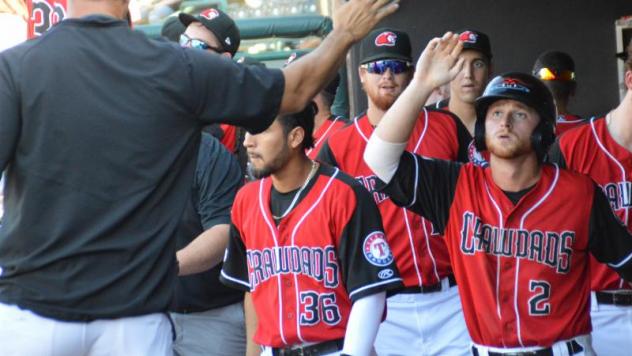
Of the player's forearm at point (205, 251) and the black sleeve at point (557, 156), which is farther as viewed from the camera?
the black sleeve at point (557, 156)

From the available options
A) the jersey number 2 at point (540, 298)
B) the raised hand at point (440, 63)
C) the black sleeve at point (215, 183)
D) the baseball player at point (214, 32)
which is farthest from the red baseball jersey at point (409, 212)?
the raised hand at point (440, 63)

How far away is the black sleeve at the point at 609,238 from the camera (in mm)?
4453

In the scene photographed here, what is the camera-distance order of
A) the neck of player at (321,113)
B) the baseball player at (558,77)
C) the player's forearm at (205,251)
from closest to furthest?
the player's forearm at (205,251) < the neck of player at (321,113) < the baseball player at (558,77)

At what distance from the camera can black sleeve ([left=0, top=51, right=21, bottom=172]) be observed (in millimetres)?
3076

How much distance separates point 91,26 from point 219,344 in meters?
2.65

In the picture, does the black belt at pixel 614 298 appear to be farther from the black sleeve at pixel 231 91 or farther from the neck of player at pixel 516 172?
the black sleeve at pixel 231 91

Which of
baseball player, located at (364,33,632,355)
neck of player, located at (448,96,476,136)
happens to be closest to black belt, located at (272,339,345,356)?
baseball player, located at (364,33,632,355)

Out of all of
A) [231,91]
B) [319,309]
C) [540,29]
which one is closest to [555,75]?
[540,29]

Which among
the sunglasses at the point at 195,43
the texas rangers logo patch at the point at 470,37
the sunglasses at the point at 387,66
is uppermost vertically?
the sunglasses at the point at 195,43

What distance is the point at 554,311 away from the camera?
14.5ft

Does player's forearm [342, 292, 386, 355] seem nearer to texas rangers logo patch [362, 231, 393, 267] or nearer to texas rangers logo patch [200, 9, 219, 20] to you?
texas rangers logo patch [362, 231, 393, 267]

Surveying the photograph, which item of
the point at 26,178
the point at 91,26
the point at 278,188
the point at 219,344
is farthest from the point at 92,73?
the point at 219,344

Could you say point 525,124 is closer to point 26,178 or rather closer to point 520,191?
point 520,191

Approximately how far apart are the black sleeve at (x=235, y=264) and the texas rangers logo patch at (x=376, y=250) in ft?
2.10
